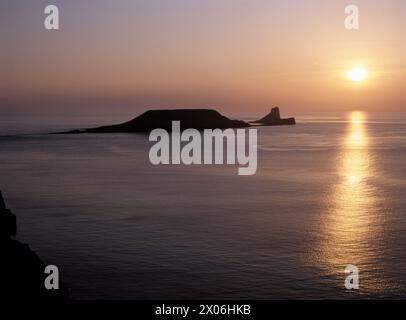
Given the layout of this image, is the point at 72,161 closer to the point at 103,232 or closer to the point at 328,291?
the point at 103,232

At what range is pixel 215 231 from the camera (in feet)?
107

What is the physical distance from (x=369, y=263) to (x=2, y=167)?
63.0 meters

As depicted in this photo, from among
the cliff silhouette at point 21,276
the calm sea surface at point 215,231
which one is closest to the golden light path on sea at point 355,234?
the calm sea surface at point 215,231

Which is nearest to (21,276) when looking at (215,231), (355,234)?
(215,231)

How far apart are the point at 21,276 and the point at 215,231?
16325 mm

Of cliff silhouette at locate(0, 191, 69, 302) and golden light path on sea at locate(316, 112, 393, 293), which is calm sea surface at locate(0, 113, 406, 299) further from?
cliff silhouette at locate(0, 191, 69, 302)

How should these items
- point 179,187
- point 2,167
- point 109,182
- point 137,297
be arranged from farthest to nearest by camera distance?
point 2,167 < point 109,182 < point 179,187 < point 137,297

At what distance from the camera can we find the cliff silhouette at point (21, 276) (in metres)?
16.4

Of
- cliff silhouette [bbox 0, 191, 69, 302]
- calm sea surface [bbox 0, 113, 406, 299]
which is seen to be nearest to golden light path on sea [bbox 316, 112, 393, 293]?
calm sea surface [bbox 0, 113, 406, 299]

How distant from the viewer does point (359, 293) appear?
21250 mm

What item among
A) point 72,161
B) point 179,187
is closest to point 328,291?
point 179,187

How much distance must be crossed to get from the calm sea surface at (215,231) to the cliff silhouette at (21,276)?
9.30 feet

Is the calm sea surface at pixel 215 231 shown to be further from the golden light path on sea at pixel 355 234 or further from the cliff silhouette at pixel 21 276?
the cliff silhouette at pixel 21 276

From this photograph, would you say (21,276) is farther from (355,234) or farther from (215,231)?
(355,234)
